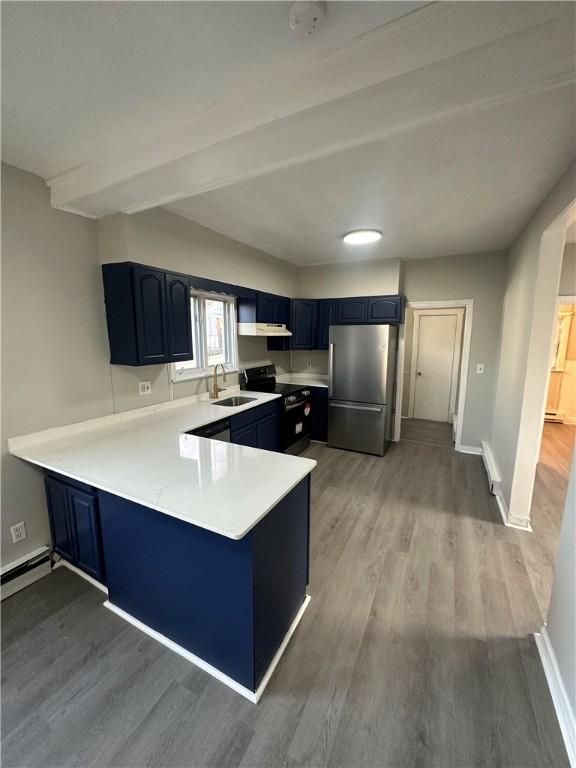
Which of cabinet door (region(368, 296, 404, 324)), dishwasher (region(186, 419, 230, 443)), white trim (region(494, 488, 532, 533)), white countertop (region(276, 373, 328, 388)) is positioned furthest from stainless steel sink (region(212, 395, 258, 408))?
white trim (region(494, 488, 532, 533))

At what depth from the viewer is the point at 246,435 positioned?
2992mm

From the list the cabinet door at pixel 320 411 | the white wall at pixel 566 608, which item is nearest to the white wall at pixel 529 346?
the white wall at pixel 566 608

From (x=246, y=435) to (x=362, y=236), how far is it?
7.57ft

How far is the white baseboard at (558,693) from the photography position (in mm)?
1169

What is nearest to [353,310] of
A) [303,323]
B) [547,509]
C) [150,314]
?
[303,323]

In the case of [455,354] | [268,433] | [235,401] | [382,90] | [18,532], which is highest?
[382,90]

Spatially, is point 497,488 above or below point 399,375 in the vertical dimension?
below

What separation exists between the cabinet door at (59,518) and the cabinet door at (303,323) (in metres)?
3.18

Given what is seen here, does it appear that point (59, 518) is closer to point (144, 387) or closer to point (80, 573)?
point (80, 573)

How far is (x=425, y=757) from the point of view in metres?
1.16

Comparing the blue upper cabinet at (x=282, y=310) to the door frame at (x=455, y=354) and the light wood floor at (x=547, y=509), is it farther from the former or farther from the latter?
the light wood floor at (x=547, y=509)

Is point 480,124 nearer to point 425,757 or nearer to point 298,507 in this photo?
point 298,507

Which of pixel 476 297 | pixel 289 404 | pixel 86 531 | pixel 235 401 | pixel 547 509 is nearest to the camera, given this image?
pixel 86 531

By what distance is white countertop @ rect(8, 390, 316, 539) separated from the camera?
4.09ft
